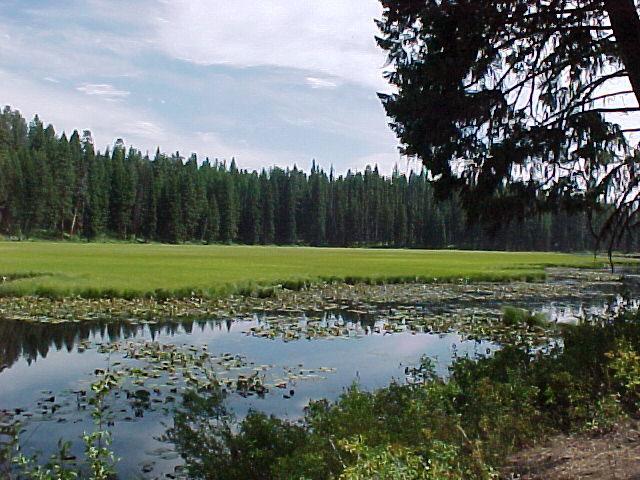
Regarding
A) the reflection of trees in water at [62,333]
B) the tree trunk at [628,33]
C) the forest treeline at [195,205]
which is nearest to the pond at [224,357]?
the reflection of trees in water at [62,333]

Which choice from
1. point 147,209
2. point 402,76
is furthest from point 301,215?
point 402,76

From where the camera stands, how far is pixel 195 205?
104 metres

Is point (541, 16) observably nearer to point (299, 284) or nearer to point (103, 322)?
point (103, 322)

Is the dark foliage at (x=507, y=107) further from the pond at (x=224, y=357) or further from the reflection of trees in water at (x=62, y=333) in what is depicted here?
the reflection of trees in water at (x=62, y=333)

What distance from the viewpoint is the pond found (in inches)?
351

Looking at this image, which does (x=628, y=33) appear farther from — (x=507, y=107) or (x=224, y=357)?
(x=224, y=357)

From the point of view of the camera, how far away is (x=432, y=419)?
20.0 feet

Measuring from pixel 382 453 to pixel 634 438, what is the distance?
123 inches

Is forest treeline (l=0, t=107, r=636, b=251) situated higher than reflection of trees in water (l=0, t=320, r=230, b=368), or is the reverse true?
forest treeline (l=0, t=107, r=636, b=251)

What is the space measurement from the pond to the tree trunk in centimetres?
348

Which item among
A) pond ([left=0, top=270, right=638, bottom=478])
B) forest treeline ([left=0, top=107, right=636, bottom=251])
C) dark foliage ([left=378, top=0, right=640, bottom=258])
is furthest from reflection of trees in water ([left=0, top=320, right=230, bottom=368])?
forest treeline ([left=0, top=107, right=636, bottom=251])

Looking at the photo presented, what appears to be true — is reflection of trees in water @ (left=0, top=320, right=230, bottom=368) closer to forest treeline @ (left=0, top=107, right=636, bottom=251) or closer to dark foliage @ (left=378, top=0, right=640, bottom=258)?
dark foliage @ (left=378, top=0, right=640, bottom=258)

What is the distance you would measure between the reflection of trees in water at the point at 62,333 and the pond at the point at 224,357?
0.03 metres

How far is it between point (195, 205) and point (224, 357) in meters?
93.0
